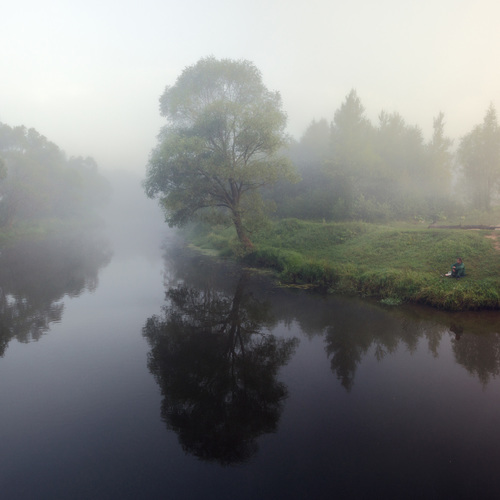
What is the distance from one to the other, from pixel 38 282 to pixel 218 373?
16.2m

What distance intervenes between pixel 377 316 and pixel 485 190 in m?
41.2

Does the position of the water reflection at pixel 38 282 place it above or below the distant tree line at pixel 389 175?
below

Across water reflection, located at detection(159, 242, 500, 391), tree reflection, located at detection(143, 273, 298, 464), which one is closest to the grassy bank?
water reflection, located at detection(159, 242, 500, 391)

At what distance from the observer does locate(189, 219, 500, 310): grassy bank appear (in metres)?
15.8

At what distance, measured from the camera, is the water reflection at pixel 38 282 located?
13430 millimetres

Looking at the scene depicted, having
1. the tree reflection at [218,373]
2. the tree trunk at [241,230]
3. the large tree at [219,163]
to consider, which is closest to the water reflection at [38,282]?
the tree reflection at [218,373]

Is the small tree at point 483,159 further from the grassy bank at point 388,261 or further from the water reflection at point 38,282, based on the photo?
the water reflection at point 38,282

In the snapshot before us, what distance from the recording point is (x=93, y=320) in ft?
46.5

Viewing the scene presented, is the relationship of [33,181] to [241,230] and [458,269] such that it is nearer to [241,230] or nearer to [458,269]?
[241,230]

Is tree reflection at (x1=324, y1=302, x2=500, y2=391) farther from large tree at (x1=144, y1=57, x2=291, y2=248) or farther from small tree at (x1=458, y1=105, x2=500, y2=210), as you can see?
small tree at (x1=458, y1=105, x2=500, y2=210)

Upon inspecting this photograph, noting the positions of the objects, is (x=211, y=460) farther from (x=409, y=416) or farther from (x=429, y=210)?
(x=429, y=210)

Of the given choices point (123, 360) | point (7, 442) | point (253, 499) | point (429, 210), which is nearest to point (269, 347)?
point (123, 360)

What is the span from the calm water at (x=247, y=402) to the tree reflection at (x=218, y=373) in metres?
0.05

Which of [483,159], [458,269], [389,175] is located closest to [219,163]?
[458,269]
